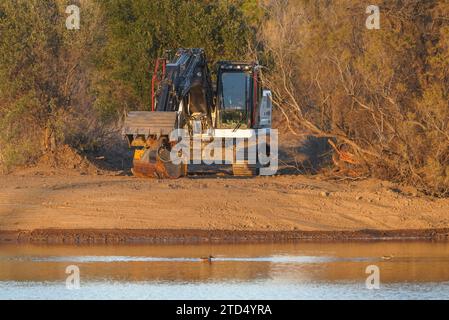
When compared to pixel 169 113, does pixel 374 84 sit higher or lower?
higher

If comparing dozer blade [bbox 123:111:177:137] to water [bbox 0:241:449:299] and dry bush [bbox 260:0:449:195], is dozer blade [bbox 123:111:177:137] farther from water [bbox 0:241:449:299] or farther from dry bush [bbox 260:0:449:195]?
water [bbox 0:241:449:299]

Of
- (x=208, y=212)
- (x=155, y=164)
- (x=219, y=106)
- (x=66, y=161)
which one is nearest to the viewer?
(x=208, y=212)

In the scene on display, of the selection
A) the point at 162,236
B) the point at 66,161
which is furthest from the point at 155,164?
the point at 162,236

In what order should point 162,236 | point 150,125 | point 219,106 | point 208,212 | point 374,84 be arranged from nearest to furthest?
point 162,236
point 208,212
point 150,125
point 374,84
point 219,106

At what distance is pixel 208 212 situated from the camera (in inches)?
952

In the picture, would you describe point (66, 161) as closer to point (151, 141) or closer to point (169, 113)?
point (151, 141)

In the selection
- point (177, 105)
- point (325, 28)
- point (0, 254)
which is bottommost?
point (0, 254)

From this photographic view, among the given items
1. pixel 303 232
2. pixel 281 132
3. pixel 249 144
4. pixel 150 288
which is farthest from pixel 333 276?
pixel 281 132

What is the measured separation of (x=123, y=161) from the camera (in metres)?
34.9

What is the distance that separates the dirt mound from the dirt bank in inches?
178

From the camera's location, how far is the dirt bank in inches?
920

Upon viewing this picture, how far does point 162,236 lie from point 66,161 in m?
8.93

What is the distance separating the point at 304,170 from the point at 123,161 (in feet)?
18.9
